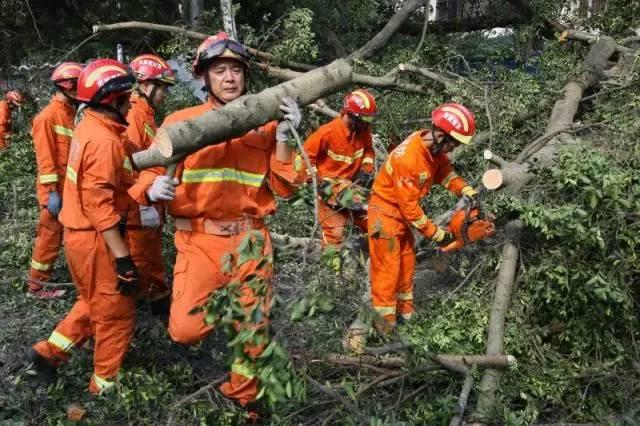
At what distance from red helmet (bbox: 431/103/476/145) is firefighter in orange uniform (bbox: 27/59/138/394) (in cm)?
214

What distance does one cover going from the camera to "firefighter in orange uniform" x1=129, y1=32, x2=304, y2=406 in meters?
3.32

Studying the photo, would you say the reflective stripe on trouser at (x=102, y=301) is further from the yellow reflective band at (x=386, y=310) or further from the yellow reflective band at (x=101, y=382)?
the yellow reflective band at (x=386, y=310)

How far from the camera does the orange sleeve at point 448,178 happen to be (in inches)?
187

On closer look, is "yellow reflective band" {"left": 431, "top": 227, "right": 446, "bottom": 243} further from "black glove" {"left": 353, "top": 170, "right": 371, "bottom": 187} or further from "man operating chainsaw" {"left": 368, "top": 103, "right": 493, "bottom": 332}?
"black glove" {"left": 353, "top": 170, "right": 371, "bottom": 187}

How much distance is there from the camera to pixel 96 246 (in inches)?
138

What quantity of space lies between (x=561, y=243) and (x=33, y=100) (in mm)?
7335

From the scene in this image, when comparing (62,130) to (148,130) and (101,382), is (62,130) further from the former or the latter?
(101,382)

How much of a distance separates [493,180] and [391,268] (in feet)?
3.23

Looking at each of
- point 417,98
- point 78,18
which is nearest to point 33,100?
point 78,18

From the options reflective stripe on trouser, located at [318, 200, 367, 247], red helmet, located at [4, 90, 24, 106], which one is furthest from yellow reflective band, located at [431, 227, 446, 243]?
red helmet, located at [4, 90, 24, 106]

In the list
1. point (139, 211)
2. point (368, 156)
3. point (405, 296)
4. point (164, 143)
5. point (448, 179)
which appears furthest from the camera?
point (368, 156)

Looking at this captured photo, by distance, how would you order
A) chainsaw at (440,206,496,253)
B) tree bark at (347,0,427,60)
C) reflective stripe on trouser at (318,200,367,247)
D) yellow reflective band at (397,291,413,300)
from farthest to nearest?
tree bark at (347,0,427,60), reflective stripe on trouser at (318,200,367,247), yellow reflective band at (397,291,413,300), chainsaw at (440,206,496,253)

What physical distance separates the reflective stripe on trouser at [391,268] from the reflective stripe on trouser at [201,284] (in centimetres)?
134

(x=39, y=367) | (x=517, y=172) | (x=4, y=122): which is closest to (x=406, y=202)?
(x=517, y=172)
